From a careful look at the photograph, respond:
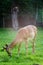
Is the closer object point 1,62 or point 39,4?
point 1,62

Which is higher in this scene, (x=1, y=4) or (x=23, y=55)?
(x=1, y=4)

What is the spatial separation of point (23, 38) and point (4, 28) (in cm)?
1902

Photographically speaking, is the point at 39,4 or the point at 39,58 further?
the point at 39,4

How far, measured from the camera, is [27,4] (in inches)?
1150

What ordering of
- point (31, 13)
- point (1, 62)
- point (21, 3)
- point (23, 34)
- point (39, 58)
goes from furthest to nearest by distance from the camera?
1. point (31, 13)
2. point (21, 3)
3. point (23, 34)
4. point (39, 58)
5. point (1, 62)

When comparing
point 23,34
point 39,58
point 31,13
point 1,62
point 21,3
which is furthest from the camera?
point 31,13

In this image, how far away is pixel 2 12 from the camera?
1176 inches

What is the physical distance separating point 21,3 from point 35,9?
10.9 feet

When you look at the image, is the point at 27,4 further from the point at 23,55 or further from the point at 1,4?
the point at 23,55

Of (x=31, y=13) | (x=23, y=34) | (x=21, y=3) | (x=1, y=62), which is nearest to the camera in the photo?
(x=1, y=62)

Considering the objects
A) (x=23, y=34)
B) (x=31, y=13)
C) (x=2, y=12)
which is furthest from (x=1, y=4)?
(x=23, y=34)

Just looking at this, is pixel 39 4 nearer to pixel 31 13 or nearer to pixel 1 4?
pixel 31 13

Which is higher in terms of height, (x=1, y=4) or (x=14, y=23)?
(x=1, y=4)

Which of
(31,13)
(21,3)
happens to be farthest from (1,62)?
(31,13)
